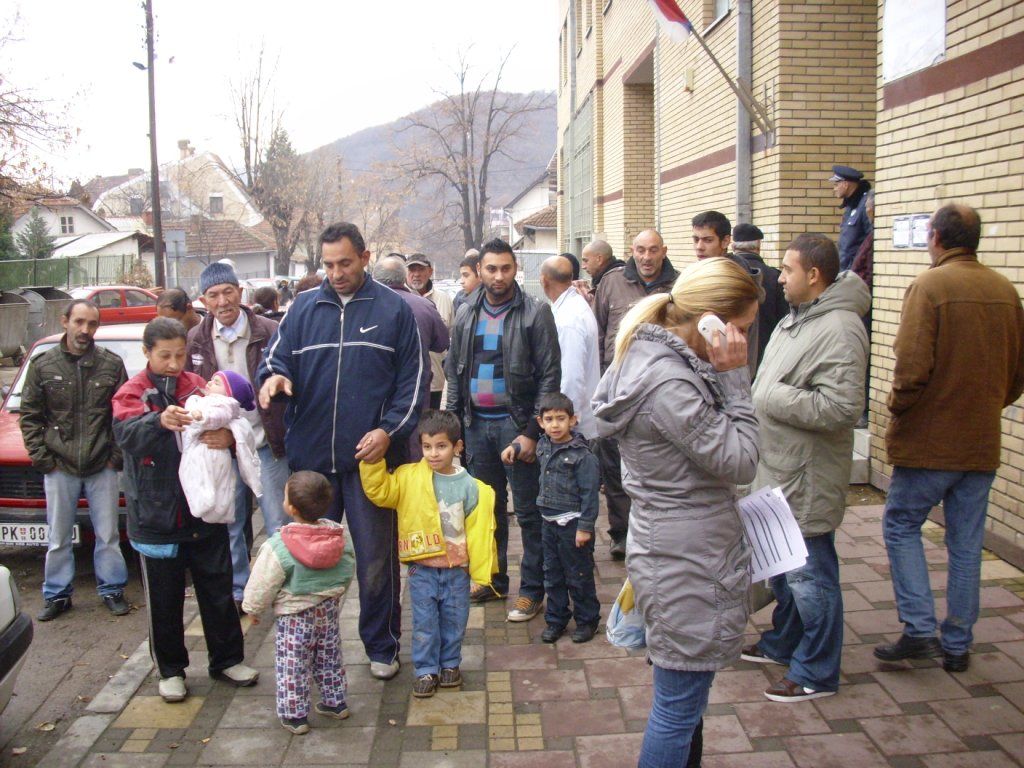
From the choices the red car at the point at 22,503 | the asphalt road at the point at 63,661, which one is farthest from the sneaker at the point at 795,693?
the red car at the point at 22,503

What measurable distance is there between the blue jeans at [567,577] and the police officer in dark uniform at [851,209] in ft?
12.8

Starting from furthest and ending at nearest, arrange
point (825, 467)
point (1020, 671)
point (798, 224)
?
point (798, 224) → point (1020, 671) → point (825, 467)

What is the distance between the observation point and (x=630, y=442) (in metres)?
2.86

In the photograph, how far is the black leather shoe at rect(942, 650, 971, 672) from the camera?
14.1 ft

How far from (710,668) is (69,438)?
14.7ft

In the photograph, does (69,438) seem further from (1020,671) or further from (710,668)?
(1020,671)

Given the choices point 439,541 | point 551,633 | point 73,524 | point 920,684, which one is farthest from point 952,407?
point 73,524

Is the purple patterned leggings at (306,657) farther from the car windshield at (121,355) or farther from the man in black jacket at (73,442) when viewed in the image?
the car windshield at (121,355)

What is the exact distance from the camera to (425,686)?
4.41 metres

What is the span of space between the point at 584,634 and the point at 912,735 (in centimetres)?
171

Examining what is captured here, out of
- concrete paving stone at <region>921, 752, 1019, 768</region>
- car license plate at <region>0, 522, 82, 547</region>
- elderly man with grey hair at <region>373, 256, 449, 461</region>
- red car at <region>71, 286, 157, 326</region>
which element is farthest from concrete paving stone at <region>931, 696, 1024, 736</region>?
red car at <region>71, 286, 157, 326</region>

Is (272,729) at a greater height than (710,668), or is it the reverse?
(710,668)

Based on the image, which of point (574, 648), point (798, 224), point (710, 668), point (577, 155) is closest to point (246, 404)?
point (574, 648)

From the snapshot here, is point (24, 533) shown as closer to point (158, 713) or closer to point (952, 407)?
point (158, 713)
